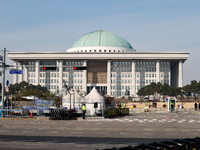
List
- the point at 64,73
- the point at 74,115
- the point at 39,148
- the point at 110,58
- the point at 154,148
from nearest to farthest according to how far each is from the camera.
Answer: the point at 154,148 < the point at 39,148 < the point at 74,115 < the point at 110,58 < the point at 64,73

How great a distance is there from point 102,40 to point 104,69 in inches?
741

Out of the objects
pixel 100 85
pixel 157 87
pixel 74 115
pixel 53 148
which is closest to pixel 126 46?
pixel 100 85

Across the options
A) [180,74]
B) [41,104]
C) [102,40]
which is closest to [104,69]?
[102,40]

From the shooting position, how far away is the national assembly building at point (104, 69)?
166375 millimetres

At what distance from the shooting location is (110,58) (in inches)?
6565

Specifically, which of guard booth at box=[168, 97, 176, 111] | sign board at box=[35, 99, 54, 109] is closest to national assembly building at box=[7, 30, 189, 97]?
guard booth at box=[168, 97, 176, 111]

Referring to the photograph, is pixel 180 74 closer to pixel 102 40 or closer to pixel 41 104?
pixel 102 40

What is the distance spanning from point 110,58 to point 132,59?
444 inches

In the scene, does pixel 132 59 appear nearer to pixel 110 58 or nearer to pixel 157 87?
pixel 110 58

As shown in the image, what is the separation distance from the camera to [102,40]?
18550 centimetres

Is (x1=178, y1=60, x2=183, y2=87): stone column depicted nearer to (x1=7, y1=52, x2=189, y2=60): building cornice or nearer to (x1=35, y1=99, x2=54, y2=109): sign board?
(x1=7, y1=52, x2=189, y2=60): building cornice

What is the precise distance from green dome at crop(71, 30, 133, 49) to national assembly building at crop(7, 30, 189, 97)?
1817mm

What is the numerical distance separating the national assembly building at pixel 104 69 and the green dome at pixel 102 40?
182 centimetres

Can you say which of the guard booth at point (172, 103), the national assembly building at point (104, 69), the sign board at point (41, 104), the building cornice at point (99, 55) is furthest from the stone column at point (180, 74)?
the sign board at point (41, 104)
